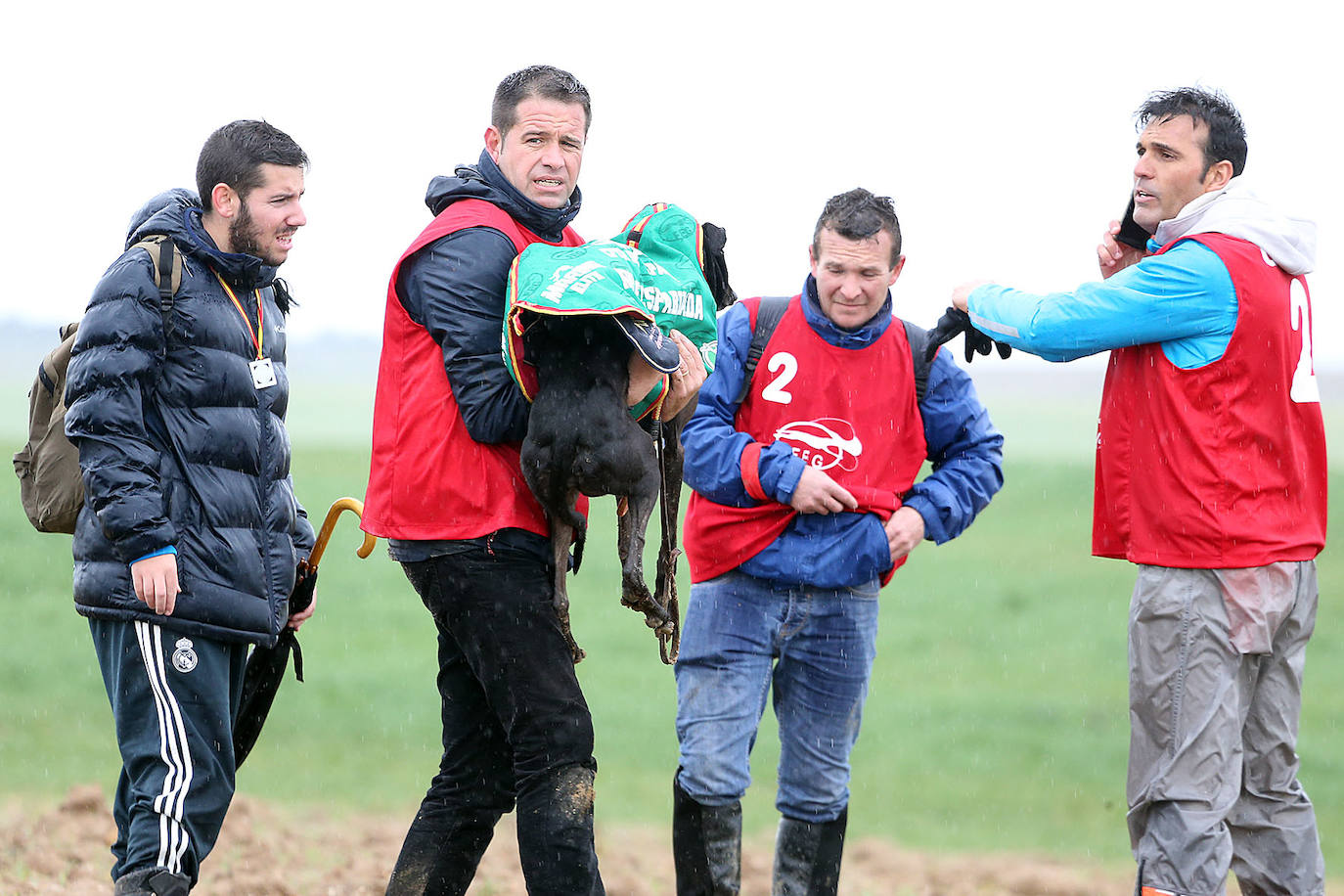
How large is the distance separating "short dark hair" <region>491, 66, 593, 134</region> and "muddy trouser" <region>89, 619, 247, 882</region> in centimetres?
139

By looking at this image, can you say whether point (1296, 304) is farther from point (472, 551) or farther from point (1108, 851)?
point (1108, 851)

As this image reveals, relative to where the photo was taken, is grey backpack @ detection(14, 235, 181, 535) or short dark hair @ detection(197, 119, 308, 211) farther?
short dark hair @ detection(197, 119, 308, 211)

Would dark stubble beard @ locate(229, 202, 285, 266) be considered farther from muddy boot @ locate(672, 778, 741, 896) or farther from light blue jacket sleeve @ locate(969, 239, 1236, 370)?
light blue jacket sleeve @ locate(969, 239, 1236, 370)

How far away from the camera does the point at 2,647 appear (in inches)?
283

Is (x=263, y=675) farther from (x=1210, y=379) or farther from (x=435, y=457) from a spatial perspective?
(x=1210, y=379)

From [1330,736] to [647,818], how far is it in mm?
3308

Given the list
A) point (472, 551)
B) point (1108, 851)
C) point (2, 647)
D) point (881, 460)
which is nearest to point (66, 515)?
point (472, 551)

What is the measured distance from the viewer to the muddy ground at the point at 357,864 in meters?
4.52

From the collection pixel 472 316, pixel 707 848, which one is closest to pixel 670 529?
pixel 472 316

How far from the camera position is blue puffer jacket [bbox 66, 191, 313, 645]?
9.35 feet

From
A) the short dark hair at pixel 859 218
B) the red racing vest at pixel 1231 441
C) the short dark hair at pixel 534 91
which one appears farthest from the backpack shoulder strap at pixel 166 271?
the red racing vest at pixel 1231 441

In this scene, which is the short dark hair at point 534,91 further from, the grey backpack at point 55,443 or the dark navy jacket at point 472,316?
the grey backpack at point 55,443

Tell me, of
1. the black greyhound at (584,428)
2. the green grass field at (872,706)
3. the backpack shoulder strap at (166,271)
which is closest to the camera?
the black greyhound at (584,428)

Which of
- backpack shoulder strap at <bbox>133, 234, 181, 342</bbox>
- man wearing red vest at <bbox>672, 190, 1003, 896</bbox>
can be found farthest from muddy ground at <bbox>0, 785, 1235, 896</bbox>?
backpack shoulder strap at <bbox>133, 234, 181, 342</bbox>
